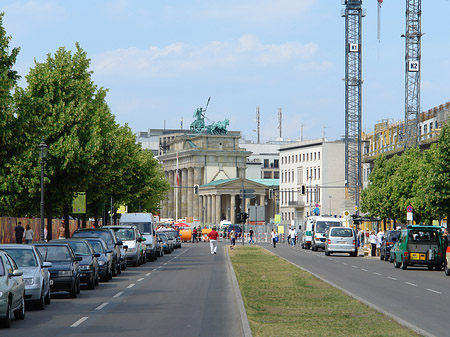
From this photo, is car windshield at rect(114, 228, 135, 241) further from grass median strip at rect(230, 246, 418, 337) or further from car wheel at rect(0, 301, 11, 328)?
car wheel at rect(0, 301, 11, 328)

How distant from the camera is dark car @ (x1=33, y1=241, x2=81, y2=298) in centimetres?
2384

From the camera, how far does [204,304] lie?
71.9 feet

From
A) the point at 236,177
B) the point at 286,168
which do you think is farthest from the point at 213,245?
the point at 236,177

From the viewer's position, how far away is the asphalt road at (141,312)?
53.1 ft

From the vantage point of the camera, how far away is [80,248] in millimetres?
28453

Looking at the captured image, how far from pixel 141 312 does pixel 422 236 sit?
24.9 meters

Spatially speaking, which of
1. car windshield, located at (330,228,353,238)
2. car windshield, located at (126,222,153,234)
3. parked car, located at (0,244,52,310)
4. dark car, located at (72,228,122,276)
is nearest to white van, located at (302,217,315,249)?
car windshield, located at (330,228,353,238)

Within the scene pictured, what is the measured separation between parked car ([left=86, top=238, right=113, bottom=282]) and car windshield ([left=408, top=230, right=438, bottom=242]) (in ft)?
49.8

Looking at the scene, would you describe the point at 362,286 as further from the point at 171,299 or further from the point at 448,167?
the point at 448,167

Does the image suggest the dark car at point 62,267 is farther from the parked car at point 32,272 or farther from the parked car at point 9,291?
the parked car at point 9,291

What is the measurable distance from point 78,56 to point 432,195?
2083 cm

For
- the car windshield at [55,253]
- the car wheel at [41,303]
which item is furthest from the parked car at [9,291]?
the car windshield at [55,253]

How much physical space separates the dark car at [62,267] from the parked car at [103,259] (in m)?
6.14

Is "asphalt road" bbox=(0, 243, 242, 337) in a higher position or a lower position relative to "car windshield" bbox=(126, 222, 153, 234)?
lower
